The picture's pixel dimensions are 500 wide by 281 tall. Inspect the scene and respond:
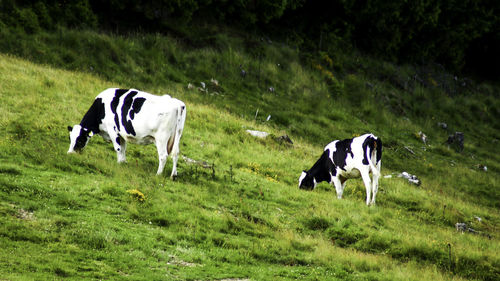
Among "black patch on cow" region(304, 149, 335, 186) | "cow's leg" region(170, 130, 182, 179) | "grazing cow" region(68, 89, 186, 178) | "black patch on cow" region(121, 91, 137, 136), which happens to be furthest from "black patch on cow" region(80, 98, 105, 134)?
"black patch on cow" region(304, 149, 335, 186)

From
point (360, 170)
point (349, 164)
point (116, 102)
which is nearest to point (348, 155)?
point (349, 164)

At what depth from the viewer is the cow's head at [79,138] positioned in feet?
51.9

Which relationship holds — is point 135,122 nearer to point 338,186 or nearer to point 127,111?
point 127,111

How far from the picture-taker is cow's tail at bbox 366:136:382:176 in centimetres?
1689

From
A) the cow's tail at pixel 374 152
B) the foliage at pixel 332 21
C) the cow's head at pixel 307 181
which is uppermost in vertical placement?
the foliage at pixel 332 21

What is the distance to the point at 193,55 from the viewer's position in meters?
33.7

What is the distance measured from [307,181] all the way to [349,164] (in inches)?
68.7

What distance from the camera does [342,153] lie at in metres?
17.8

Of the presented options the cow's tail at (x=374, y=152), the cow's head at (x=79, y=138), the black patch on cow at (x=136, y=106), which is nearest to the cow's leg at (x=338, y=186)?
the cow's tail at (x=374, y=152)

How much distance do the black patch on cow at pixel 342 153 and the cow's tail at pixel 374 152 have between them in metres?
0.65

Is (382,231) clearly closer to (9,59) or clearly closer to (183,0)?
(9,59)

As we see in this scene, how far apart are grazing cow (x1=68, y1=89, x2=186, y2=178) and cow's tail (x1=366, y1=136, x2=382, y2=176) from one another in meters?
6.22

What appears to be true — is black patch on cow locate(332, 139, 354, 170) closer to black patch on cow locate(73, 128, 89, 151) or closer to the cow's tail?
the cow's tail

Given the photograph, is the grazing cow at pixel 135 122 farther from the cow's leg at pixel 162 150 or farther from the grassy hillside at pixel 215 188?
the grassy hillside at pixel 215 188
